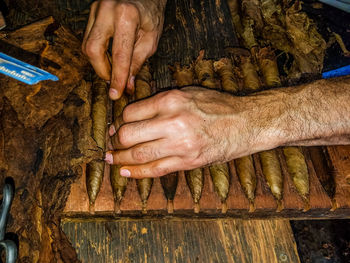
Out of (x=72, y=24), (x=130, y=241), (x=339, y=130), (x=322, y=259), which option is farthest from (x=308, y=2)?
(x=130, y=241)

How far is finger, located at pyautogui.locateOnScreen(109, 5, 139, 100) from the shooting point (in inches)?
86.6

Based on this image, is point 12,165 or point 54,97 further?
point 54,97

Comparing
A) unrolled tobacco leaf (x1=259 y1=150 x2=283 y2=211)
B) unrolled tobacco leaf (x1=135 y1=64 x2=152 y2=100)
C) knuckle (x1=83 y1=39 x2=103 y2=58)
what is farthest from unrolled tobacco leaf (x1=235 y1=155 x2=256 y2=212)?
knuckle (x1=83 y1=39 x2=103 y2=58)

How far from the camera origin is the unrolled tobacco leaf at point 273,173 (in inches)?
90.1

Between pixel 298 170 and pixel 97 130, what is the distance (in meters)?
1.83

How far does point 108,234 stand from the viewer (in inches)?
92.2

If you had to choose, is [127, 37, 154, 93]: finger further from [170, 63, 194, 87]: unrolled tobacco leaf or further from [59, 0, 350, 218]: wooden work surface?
[59, 0, 350, 218]: wooden work surface

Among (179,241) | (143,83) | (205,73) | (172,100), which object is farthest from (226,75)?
(179,241)

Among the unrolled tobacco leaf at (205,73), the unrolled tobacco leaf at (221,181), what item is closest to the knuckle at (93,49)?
the unrolled tobacco leaf at (205,73)

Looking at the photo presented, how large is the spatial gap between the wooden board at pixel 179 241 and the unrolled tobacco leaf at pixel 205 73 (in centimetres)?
137

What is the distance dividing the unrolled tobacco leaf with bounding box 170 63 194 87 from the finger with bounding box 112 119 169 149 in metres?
1.02

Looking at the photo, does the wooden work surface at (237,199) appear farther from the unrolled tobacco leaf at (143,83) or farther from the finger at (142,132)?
the unrolled tobacco leaf at (143,83)

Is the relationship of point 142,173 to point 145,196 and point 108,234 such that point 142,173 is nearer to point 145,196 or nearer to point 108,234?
point 145,196

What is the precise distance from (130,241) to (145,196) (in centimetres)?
47
